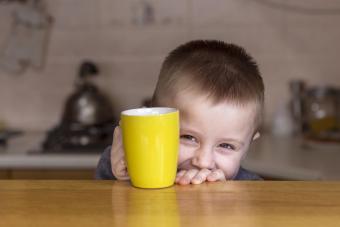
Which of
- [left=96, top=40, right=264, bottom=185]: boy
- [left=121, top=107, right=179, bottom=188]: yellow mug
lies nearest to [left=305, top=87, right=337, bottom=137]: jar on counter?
[left=96, top=40, right=264, bottom=185]: boy

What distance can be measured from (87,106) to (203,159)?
5.29 ft

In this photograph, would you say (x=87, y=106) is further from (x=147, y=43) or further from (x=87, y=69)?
(x=147, y=43)

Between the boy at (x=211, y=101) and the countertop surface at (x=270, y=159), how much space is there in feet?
2.84

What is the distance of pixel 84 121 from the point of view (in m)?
2.43

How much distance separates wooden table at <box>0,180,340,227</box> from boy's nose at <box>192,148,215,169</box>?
6.8 inches

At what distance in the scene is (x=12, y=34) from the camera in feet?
8.71

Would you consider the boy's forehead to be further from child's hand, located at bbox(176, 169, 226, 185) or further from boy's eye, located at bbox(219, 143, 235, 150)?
child's hand, located at bbox(176, 169, 226, 185)

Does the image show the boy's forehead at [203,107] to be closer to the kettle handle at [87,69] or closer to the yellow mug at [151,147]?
the yellow mug at [151,147]

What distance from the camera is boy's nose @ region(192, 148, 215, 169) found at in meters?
0.88

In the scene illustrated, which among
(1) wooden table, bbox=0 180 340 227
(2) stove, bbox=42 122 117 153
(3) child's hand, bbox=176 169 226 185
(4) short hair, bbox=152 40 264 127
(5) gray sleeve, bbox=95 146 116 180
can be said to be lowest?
(2) stove, bbox=42 122 117 153

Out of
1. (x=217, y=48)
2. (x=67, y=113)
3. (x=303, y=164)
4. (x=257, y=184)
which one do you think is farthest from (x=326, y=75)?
(x=257, y=184)

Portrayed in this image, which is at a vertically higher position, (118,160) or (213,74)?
(213,74)

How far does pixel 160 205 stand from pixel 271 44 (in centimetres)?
206

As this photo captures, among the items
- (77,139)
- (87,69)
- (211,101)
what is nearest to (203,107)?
(211,101)
